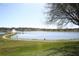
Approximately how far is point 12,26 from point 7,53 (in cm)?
21

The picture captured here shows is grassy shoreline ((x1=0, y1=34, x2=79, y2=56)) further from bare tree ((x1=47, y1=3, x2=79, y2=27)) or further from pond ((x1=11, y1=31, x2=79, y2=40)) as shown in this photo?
bare tree ((x1=47, y1=3, x2=79, y2=27))

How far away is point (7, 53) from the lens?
144 centimetres

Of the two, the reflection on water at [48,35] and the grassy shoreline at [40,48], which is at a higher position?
the reflection on water at [48,35]

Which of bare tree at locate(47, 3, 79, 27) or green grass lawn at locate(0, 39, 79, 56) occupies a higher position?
bare tree at locate(47, 3, 79, 27)

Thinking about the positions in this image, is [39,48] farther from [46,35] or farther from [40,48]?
[46,35]

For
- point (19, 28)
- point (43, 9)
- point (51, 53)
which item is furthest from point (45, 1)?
point (51, 53)

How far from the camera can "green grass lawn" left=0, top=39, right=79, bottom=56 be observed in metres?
1.44

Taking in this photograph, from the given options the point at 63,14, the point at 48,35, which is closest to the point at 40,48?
the point at 48,35

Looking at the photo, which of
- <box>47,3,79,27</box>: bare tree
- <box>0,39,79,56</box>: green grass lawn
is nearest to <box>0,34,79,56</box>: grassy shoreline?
<box>0,39,79,56</box>: green grass lawn

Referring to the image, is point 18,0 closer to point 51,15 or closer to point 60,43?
point 51,15

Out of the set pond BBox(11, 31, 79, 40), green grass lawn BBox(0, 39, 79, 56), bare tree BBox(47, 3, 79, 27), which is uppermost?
bare tree BBox(47, 3, 79, 27)

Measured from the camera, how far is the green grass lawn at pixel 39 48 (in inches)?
56.6

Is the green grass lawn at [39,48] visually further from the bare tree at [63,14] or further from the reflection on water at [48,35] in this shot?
the bare tree at [63,14]

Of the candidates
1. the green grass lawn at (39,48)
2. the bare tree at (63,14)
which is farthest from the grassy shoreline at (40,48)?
the bare tree at (63,14)
